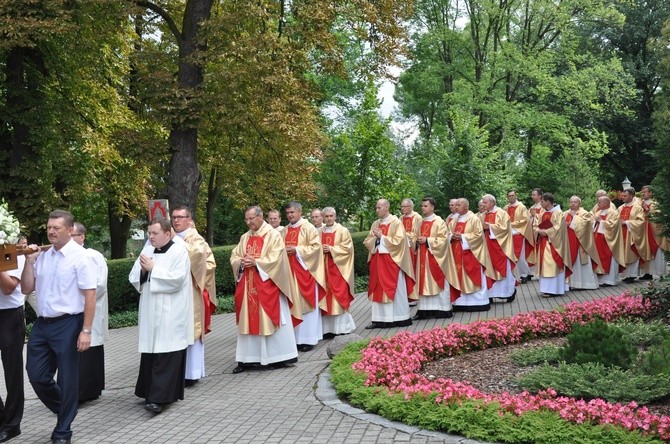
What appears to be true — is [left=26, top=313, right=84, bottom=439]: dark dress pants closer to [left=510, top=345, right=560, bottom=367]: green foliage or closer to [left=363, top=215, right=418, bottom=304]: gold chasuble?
[left=510, top=345, right=560, bottom=367]: green foliage

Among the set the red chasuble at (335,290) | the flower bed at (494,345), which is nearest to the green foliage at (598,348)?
the flower bed at (494,345)

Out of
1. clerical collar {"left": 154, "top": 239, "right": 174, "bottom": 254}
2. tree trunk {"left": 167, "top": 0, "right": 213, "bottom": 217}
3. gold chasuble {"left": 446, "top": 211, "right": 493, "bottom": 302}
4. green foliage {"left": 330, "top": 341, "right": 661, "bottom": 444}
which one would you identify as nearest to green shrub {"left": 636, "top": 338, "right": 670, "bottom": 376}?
green foliage {"left": 330, "top": 341, "right": 661, "bottom": 444}

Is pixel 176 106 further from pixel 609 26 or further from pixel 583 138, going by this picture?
pixel 609 26

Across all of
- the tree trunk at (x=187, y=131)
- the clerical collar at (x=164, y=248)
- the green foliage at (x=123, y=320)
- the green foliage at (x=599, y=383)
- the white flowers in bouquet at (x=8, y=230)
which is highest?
the tree trunk at (x=187, y=131)

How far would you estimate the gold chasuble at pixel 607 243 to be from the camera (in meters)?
18.0

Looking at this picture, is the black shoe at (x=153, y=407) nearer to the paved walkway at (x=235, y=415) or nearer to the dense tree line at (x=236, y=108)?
the paved walkway at (x=235, y=415)

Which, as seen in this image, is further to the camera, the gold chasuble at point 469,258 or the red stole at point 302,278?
the gold chasuble at point 469,258

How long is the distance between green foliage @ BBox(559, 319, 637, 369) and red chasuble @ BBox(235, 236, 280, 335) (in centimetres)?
393

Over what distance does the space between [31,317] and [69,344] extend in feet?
33.0

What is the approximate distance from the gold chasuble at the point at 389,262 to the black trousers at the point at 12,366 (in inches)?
298

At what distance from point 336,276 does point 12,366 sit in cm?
682

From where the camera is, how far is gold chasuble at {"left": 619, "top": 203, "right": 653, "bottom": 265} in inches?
715

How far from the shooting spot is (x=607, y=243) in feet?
59.0

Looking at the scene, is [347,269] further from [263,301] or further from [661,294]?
[661,294]
